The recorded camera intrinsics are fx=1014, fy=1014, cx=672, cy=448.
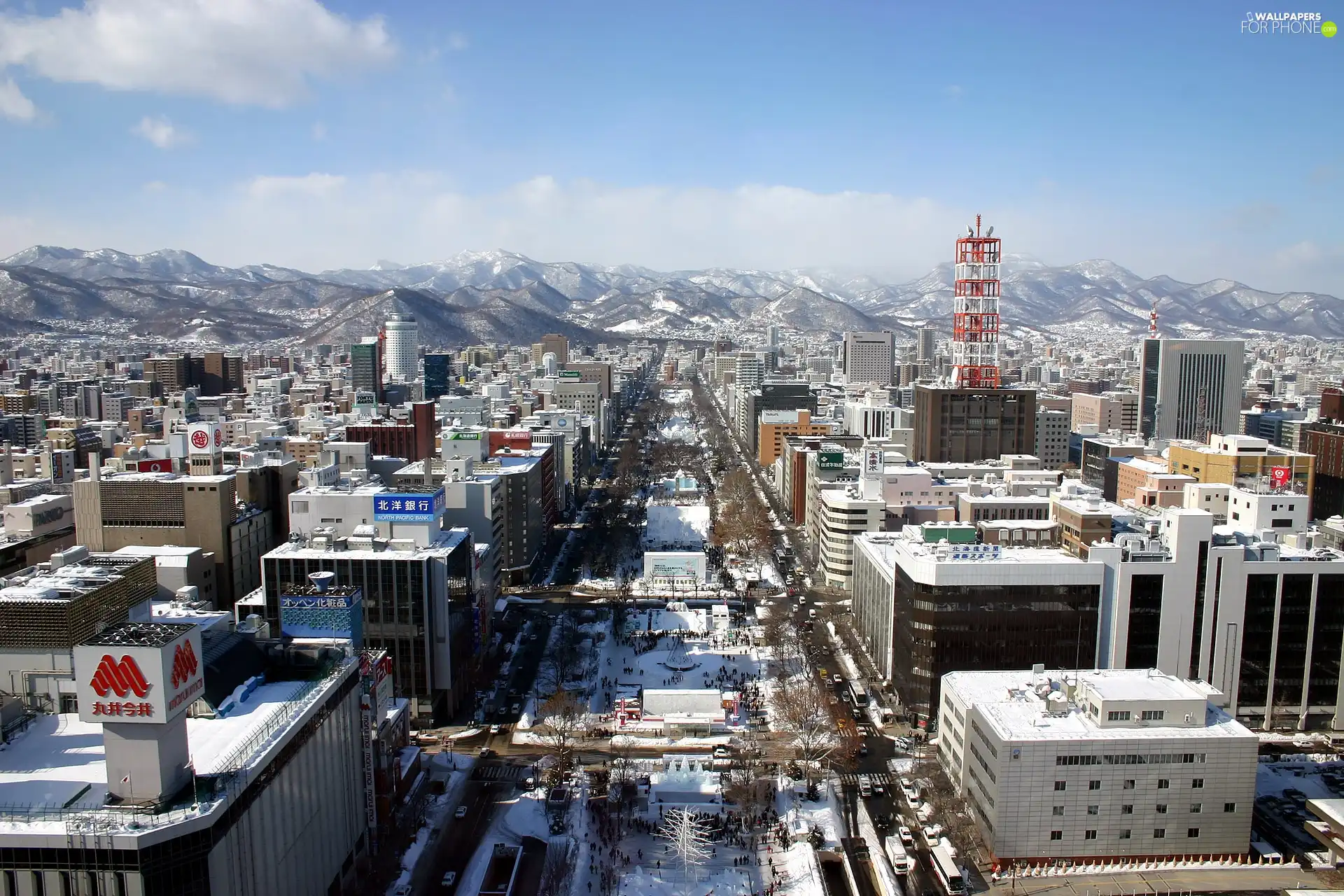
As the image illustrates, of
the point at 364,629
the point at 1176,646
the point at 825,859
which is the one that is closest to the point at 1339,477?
the point at 1176,646

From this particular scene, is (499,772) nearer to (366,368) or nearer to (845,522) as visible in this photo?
(845,522)

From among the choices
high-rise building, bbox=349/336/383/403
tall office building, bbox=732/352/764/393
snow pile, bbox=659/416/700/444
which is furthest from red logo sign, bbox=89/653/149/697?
tall office building, bbox=732/352/764/393

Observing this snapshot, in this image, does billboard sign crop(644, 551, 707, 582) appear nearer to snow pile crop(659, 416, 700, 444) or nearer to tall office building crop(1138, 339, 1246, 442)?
snow pile crop(659, 416, 700, 444)

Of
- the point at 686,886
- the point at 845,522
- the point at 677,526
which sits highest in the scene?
the point at 845,522

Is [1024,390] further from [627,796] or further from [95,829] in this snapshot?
[95,829]

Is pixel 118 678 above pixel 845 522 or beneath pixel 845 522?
above

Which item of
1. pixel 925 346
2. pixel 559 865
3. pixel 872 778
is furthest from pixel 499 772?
pixel 925 346

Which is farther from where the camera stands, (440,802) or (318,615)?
(440,802)

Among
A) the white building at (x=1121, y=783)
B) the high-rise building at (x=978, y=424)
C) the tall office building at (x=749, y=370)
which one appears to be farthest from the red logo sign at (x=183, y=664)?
the tall office building at (x=749, y=370)
